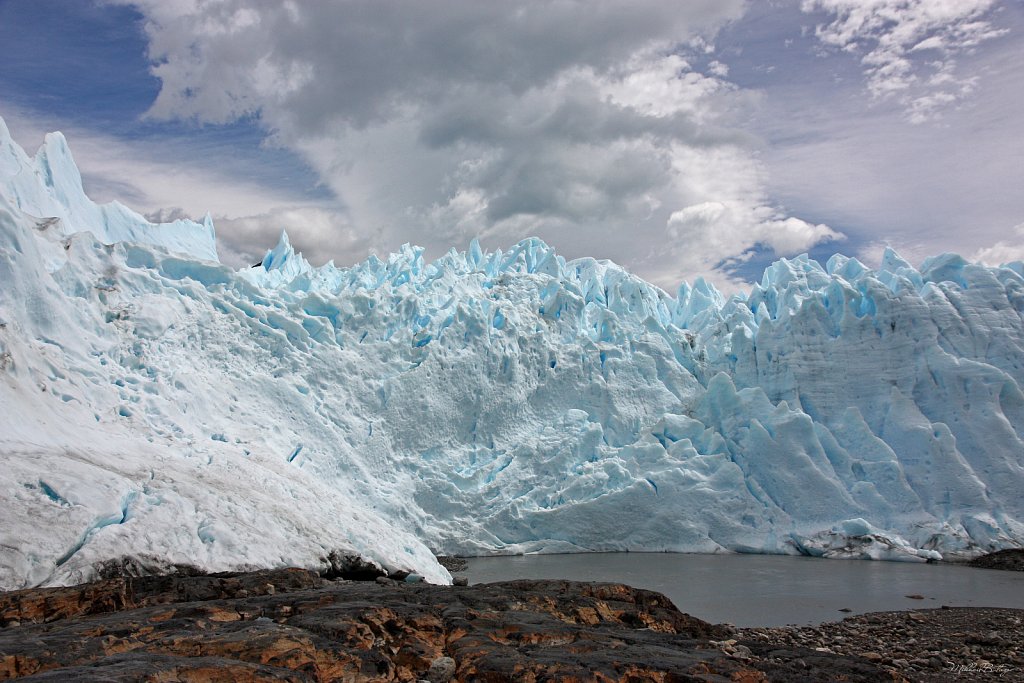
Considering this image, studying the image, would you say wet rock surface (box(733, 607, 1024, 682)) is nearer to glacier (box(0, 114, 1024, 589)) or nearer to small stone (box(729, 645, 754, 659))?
small stone (box(729, 645, 754, 659))

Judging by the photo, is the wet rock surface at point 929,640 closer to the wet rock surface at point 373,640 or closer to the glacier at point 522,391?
the wet rock surface at point 373,640

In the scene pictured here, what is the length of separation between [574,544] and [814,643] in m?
12.9

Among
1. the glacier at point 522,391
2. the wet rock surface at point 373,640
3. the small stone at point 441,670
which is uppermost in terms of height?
the glacier at point 522,391

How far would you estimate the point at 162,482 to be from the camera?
1082 centimetres

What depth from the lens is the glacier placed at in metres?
14.7

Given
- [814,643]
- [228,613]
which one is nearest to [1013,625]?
[814,643]

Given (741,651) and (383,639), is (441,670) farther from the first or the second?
(741,651)

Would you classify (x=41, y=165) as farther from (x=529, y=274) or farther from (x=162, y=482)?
(x=529, y=274)

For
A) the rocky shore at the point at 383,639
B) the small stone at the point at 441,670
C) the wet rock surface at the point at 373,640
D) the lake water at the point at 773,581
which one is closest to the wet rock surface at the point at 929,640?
the rocky shore at the point at 383,639

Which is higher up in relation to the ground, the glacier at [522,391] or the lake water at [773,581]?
the glacier at [522,391]

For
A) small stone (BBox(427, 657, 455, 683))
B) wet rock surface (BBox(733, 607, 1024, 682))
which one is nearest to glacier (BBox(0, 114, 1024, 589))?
wet rock surface (BBox(733, 607, 1024, 682))

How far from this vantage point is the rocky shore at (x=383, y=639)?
4.37 m

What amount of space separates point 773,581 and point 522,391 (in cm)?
1103

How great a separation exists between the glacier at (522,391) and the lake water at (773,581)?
5.23 ft
